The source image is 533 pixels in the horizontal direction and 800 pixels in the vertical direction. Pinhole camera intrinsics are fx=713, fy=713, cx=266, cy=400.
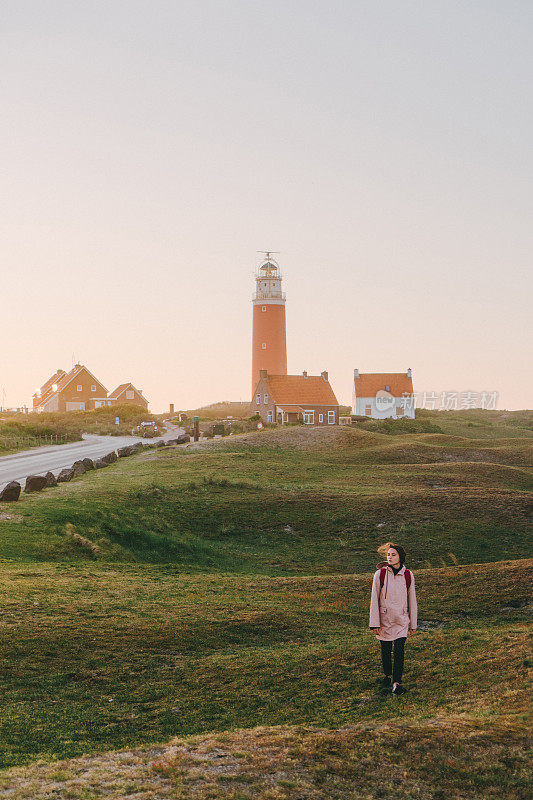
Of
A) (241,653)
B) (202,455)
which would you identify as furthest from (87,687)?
(202,455)

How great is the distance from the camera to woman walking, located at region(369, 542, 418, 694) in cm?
995

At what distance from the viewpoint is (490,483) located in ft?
115

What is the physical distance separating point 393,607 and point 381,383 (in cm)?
8930

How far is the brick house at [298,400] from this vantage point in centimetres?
7862

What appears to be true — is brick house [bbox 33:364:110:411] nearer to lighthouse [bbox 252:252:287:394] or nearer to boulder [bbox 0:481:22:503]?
lighthouse [bbox 252:252:287:394]

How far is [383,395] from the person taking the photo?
318ft

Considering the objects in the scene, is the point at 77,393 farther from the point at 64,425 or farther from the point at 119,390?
the point at 64,425

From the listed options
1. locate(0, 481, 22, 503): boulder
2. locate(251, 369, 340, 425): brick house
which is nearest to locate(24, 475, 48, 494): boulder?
locate(0, 481, 22, 503): boulder

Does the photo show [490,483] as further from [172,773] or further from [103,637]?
[172,773]

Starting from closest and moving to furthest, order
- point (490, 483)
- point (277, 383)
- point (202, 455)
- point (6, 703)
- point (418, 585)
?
1. point (6, 703)
2. point (418, 585)
3. point (490, 483)
4. point (202, 455)
5. point (277, 383)

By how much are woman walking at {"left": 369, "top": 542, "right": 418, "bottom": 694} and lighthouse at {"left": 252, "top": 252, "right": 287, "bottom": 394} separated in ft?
271

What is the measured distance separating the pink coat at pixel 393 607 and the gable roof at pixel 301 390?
6925 centimetres

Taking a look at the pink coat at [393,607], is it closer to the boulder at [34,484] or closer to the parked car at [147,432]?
the boulder at [34,484]

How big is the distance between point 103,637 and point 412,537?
46.7ft
